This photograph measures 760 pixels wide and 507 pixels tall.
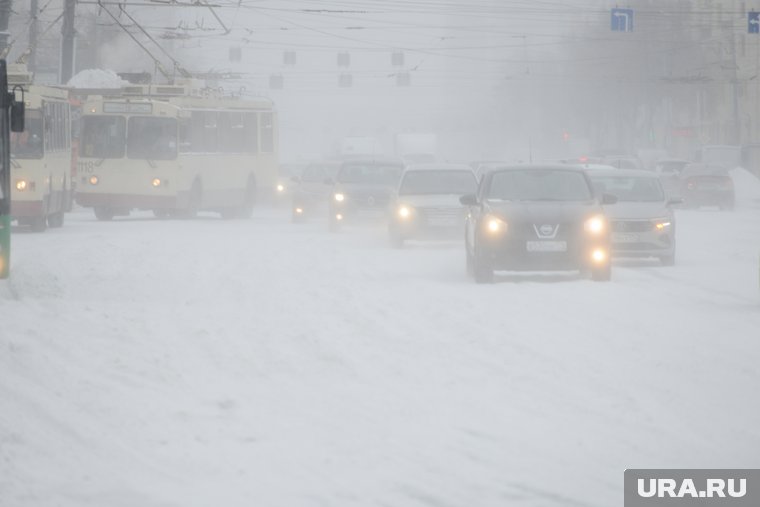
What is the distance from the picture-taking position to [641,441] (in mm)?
9555

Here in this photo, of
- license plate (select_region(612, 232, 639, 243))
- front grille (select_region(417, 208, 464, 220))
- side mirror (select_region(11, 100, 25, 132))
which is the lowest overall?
license plate (select_region(612, 232, 639, 243))

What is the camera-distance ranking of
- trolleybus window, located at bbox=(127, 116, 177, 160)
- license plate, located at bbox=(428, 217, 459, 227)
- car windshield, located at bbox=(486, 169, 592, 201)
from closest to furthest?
1. car windshield, located at bbox=(486, 169, 592, 201)
2. license plate, located at bbox=(428, 217, 459, 227)
3. trolleybus window, located at bbox=(127, 116, 177, 160)

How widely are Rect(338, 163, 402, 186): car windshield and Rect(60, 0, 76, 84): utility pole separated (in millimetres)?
9571

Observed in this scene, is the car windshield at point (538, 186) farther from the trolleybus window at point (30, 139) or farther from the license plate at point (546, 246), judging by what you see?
the trolleybus window at point (30, 139)

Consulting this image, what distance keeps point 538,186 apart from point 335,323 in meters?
7.26

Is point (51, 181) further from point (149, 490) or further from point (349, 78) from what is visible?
point (349, 78)

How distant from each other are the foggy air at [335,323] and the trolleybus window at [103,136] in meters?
0.05

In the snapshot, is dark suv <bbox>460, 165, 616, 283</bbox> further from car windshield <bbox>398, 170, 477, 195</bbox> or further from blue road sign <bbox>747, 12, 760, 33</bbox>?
blue road sign <bbox>747, 12, 760, 33</bbox>

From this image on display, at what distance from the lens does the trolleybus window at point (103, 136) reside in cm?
4134

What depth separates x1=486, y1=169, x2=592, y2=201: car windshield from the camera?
73.4 ft

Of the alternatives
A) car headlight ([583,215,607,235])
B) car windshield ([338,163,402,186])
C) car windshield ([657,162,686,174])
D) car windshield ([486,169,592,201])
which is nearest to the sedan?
car windshield ([338,163,402,186])

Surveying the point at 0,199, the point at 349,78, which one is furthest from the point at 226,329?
the point at 349,78

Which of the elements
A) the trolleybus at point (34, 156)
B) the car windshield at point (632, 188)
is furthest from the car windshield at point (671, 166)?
the car windshield at point (632, 188)

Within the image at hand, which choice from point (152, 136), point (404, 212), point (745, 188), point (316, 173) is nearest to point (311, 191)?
point (316, 173)
